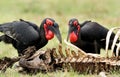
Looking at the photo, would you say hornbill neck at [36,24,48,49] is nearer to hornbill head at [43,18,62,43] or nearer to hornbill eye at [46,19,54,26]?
hornbill head at [43,18,62,43]

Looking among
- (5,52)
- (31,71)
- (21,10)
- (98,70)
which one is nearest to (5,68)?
(31,71)

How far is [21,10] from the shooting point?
1858 cm

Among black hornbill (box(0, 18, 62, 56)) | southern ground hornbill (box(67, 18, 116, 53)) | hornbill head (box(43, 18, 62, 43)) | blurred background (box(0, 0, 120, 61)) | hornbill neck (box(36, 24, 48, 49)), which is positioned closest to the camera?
hornbill head (box(43, 18, 62, 43))

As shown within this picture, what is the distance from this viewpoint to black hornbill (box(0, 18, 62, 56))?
29.8 ft

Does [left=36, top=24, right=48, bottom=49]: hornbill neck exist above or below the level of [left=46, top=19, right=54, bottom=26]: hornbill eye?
below

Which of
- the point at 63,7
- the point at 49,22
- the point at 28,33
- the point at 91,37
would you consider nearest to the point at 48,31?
the point at 49,22

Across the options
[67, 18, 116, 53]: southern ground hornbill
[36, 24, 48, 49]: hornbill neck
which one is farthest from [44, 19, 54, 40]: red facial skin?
[67, 18, 116, 53]: southern ground hornbill

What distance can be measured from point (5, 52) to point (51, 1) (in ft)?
34.2

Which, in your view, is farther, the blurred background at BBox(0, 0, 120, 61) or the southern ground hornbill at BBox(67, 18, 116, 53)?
the blurred background at BBox(0, 0, 120, 61)

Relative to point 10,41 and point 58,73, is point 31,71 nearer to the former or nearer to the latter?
point 58,73

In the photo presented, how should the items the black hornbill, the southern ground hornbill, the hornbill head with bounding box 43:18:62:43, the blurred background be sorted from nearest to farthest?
the hornbill head with bounding box 43:18:62:43 < the black hornbill < the southern ground hornbill < the blurred background

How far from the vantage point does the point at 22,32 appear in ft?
30.0

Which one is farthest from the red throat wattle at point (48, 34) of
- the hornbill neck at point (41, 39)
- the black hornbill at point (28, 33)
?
the hornbill neck at point (41, 39)

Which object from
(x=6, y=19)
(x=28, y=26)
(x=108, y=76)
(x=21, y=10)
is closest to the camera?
(x=108, y=76)
